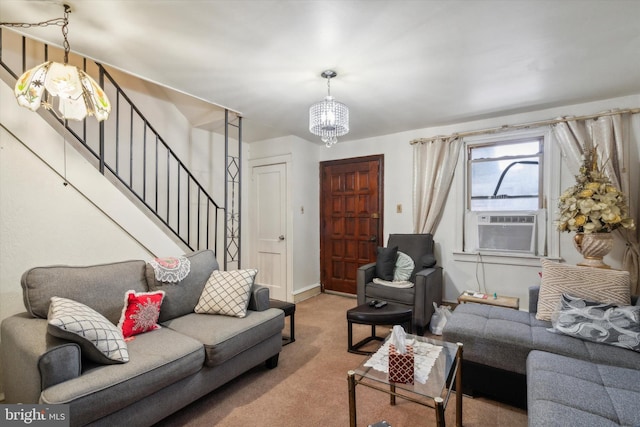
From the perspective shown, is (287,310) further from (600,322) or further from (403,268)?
(600,322)

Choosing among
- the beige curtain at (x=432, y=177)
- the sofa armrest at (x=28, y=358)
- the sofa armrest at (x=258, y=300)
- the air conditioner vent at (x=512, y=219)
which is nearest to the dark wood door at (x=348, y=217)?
the beige curtain at (x=432, y=177)

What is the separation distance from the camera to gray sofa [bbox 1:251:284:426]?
1.43 meters

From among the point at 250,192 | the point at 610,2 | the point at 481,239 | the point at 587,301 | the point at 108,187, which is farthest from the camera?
the point at 250,192

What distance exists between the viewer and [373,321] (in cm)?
259

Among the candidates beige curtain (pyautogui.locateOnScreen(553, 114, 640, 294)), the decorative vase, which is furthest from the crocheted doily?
beige curtain (pyautogui.locateOnScreen(553, 114, 640, 294))

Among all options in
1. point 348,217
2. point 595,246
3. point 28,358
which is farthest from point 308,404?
point 348,217

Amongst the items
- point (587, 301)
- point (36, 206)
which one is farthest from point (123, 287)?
point (587, 301)

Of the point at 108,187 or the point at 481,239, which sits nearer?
the point at 108,187

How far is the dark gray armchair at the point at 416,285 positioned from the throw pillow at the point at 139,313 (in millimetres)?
2145

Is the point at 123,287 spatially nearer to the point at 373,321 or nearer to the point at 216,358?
the point at 216,358

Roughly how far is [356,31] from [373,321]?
223 cm

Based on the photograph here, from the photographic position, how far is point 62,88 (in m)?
1.85

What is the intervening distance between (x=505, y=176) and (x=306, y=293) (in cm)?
310

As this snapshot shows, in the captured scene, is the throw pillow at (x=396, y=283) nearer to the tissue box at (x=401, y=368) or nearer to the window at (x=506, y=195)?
the window at (x=506, y=195)
